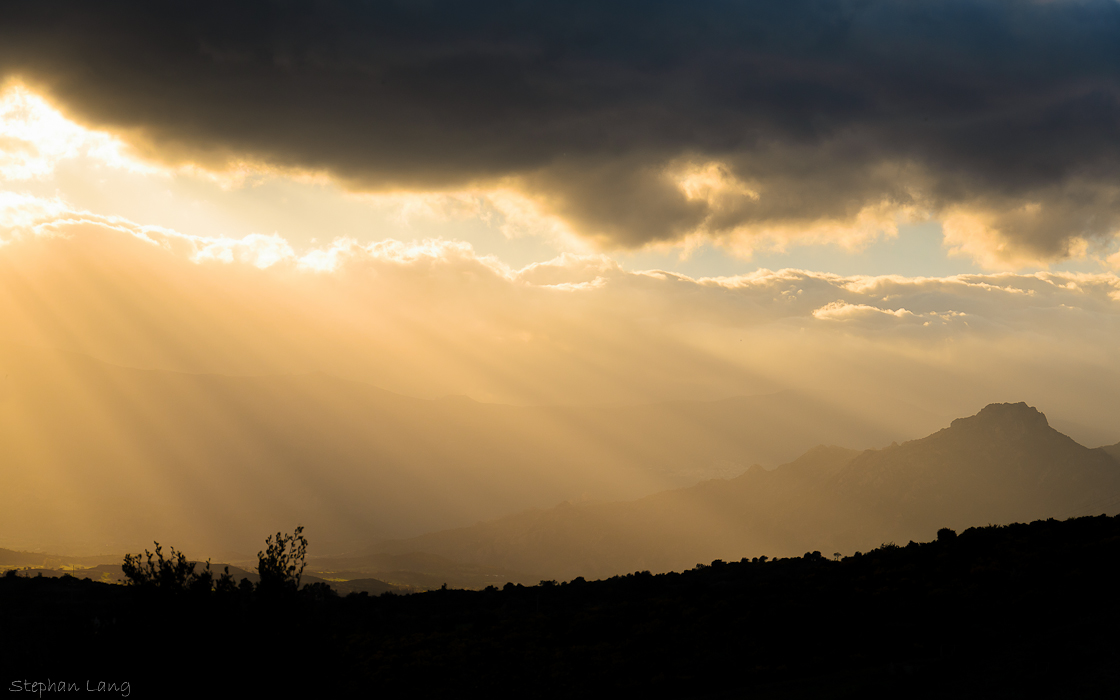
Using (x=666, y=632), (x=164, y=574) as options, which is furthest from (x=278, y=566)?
(x=666, y=632)

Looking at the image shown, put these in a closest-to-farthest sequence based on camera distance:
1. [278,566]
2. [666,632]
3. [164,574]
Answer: [164,574] < [278,566] < [666,632]

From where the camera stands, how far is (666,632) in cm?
4459

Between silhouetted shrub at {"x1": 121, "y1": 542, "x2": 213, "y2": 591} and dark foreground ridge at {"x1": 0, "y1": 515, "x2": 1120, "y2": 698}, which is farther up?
silhouetted shrub at {"x1": 121, "y1": 542, "x2": 213, "y2": 591}

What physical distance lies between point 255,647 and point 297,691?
7.90 feet

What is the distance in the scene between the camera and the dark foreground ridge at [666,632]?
27.7 metres

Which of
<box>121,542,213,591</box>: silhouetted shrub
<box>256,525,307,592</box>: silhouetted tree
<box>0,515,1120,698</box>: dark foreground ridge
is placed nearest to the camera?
<box>0,515,1120,698</box>: dark foreground ridge

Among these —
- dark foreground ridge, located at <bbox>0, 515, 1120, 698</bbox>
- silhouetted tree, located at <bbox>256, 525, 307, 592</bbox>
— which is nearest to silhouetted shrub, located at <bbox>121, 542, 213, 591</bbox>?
dark foreground ridge, located at <bbox>0, 515, 1120, 698</bbox>

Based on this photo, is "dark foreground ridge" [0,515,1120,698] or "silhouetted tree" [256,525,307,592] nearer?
"dark foreground ridge" [0,515,1120,698]

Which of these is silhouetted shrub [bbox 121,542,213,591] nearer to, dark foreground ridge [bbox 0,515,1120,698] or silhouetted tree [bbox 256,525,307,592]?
dark foreground ridge [bbox 0,515,1120,698]

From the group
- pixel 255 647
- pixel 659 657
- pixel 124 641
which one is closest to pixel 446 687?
pixel 659 657

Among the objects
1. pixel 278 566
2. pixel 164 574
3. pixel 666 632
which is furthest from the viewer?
pixel 666 632

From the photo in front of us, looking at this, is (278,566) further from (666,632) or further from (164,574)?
(666,632)

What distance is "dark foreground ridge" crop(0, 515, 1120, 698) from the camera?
27.7 m

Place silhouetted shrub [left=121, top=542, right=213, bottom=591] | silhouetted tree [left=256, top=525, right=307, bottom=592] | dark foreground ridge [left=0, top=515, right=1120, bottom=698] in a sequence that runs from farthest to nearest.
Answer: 1. silhouetted tree [left=256, top=525, right=307, bottom=592]
2. silhouetted shrub [left=121, top=542, right=213, bottom=591]
3. dark foreground ridge [left=0, top=515, right=1120, bottom=698]
